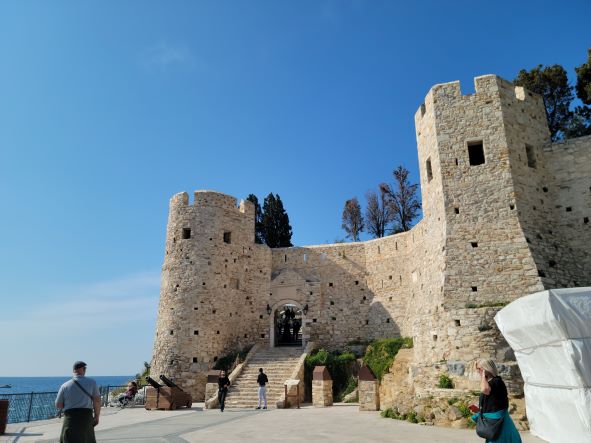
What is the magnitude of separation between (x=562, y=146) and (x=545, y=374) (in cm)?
941

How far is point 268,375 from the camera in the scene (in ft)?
55.9

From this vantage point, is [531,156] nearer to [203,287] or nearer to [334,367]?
[334,367]

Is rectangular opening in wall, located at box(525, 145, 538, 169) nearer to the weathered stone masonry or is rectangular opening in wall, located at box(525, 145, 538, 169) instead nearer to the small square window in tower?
the weathered stone masonry

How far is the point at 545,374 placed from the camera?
6926 millimetres

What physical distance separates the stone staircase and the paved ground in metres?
3.54

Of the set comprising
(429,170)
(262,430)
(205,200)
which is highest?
(205,200)

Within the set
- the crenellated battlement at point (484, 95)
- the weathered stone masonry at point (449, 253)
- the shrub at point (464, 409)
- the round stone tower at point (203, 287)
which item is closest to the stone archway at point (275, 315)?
the weathered stone masonry at point (449, 253)

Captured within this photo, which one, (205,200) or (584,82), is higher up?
(584,82)

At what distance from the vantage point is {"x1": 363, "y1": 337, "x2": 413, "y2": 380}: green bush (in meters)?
16.4

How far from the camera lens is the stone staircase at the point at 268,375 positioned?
15250 millimetres

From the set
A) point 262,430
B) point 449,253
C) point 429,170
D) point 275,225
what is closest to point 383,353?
point 449,253

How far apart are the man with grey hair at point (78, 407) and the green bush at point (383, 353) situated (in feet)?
41.6

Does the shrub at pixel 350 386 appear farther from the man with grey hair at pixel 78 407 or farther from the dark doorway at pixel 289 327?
the man with grey hair at pixel 78 407

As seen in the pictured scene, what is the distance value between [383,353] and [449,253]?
257 inches
